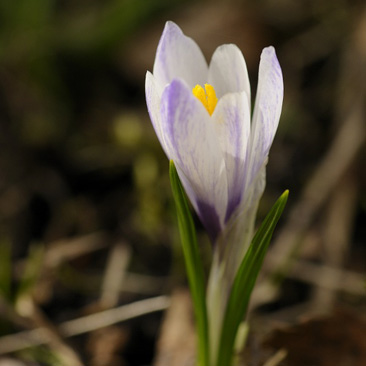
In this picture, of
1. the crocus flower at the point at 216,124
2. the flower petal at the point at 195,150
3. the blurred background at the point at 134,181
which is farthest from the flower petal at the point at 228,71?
the blurred background at the point at 134,181

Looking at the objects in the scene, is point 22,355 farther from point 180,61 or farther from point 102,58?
point 102,58

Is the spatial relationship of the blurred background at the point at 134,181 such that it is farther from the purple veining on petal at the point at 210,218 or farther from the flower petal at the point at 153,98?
the flower petal at the point at 153,98

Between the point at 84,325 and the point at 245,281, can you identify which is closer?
the point at 245,281

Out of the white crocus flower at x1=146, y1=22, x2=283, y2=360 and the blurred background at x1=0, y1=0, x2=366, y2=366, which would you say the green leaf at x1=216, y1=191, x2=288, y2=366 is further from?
the blurred background at x1=0, y1=0, x2=366, y2=366

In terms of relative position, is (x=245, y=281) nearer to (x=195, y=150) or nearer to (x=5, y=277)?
(x=195, y=150)

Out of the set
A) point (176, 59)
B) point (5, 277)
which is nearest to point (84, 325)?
point (5, 277)

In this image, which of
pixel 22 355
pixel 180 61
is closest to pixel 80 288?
pixel 22 355

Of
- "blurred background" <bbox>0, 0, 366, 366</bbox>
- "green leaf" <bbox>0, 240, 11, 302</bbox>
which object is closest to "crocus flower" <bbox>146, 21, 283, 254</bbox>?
"blurred background" <bbox>0, 0, 366, 366</bbox>

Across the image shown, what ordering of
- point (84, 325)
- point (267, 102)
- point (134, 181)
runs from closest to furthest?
point (267, 102), point (84, 325), point (134, 181)
